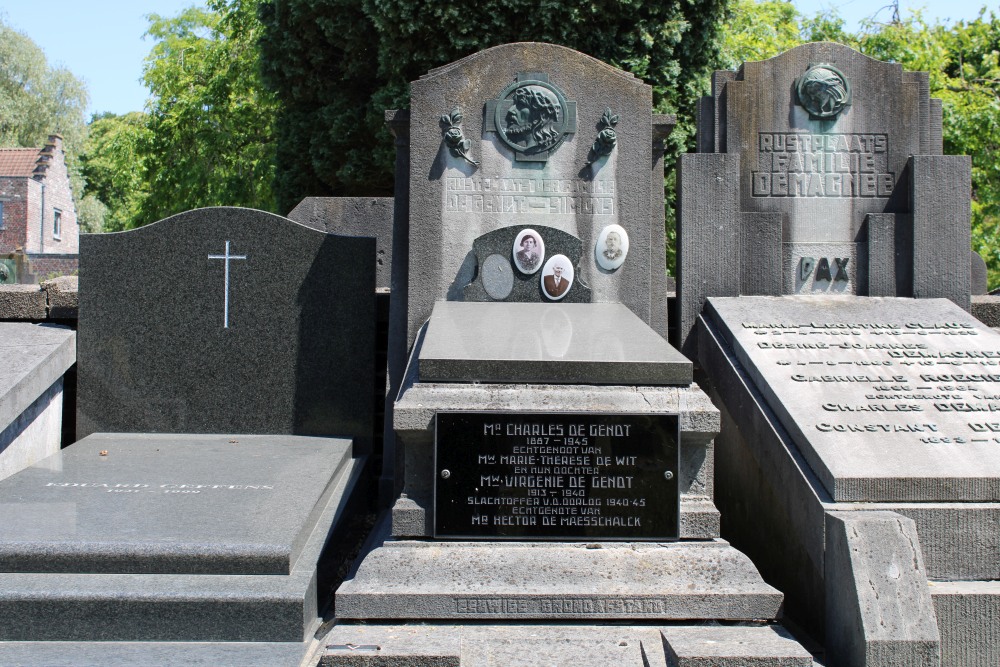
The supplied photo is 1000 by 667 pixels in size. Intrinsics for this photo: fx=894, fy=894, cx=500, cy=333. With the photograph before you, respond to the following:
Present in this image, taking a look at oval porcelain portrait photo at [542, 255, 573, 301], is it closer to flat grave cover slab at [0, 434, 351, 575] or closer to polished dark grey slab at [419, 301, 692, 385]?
polished dark grey slab at [419, 301, 692, 385]

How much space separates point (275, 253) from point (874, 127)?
14.3 feet

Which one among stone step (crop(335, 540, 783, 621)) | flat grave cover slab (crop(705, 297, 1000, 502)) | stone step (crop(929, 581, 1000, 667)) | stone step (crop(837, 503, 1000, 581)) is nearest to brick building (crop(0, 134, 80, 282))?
flat grave cover slab (crop(705, 297, 1000, 502))

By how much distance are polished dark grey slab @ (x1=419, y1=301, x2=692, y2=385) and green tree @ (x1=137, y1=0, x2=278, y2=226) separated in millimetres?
16067

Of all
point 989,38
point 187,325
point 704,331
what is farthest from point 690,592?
point 989,38

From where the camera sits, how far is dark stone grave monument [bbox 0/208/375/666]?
12.7 feet

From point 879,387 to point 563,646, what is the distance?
245 cm

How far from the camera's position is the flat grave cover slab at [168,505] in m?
4.04

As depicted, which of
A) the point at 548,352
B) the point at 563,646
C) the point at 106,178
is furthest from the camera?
the point at 106,178

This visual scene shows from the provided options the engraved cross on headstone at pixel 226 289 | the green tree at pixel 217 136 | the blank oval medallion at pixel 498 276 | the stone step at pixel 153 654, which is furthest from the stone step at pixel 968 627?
the green tree at pixel 217 136

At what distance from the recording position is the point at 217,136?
2062cm

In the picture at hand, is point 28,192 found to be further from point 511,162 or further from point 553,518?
point 553,518

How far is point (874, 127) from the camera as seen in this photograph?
643 centimetres

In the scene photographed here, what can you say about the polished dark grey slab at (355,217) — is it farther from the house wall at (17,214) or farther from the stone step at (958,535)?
the house wall at (17,214)

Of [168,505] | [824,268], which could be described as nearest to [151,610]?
[168,505]
